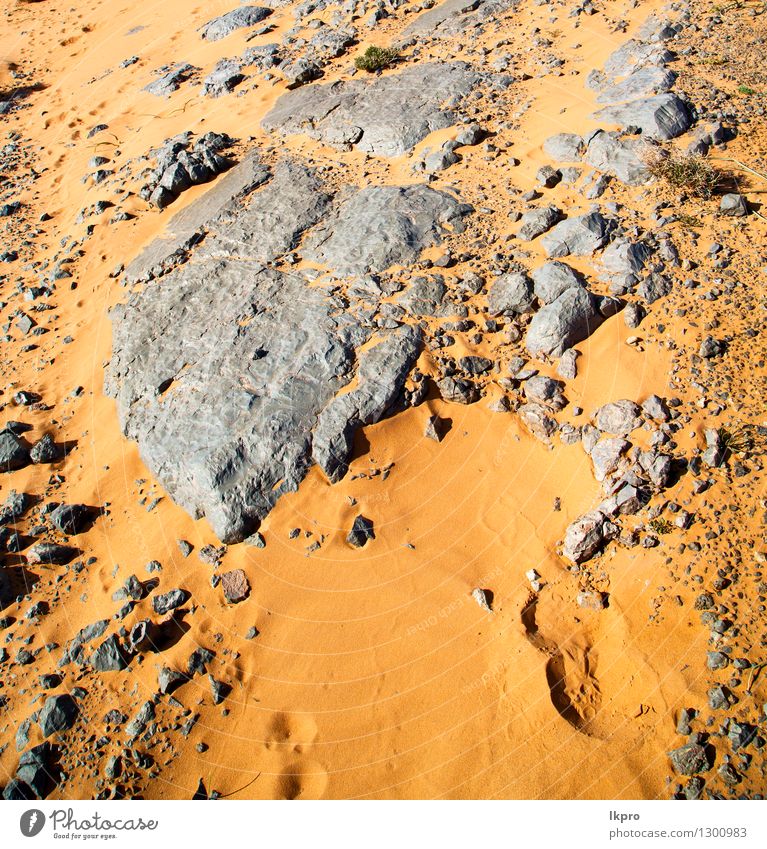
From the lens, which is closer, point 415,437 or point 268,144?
point 415,437

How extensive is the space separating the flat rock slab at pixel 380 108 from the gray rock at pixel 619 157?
2.38 meters

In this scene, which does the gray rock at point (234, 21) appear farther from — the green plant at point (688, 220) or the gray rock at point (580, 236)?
the green plant at point (688, 220)

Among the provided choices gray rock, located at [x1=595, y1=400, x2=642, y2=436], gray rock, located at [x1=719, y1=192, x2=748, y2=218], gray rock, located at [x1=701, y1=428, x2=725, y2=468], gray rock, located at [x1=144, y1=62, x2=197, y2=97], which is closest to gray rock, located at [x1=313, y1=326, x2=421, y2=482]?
gray rock, located at [x1=595, y1=400, x2=642, y2=436]

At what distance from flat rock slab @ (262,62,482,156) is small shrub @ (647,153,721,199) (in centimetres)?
331

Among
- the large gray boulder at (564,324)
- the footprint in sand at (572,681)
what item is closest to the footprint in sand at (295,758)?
the footprint in sand at (572,681)

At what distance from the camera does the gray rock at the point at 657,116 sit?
8016 millimetres

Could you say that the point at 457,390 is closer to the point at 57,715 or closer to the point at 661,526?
the point at 661,526

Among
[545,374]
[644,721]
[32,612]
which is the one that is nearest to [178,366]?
[32,612]

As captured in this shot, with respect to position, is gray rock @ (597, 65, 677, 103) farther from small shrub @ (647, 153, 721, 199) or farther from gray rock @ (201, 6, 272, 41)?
gray rock @ (201, 6, 272, 41)

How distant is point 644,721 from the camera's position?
4.74 metres

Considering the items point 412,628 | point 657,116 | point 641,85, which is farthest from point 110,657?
point 641,85

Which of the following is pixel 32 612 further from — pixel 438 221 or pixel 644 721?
pixel 438 221

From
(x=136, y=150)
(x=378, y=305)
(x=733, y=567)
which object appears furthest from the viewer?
(x=136, y=150)

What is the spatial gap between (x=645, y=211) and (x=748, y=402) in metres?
2.95
